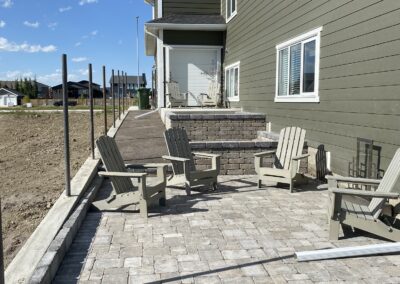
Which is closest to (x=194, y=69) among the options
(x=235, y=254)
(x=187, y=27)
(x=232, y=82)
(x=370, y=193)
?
(x=187, y=27)

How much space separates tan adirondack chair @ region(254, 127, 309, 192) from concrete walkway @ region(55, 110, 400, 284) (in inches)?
17.0

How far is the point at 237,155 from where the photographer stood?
7.63 meters

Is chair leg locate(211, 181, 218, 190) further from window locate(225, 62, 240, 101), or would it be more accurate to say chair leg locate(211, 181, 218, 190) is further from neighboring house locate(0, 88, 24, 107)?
neighboring house locate(0, 88, 24, 107)

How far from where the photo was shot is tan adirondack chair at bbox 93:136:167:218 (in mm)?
4961

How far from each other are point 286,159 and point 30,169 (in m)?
5.08

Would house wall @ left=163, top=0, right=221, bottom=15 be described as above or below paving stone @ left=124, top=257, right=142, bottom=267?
above

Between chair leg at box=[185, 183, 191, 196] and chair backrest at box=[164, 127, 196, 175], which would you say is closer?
chair leg at box=[185, 183, 191, 196]

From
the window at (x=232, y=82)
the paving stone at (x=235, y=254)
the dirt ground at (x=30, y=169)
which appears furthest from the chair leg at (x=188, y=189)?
the window at (x=232, y=82)

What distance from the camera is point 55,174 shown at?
7.63 meters

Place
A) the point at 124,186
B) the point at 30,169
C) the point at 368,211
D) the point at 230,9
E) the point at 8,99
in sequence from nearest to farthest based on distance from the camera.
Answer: the point at 368,211 → the point at 124,186 → the point at 30,169 → the point at 230,9 → the point at 8,99

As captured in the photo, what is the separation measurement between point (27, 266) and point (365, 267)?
2.75 m

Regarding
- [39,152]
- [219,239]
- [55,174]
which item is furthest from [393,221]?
[39,152]

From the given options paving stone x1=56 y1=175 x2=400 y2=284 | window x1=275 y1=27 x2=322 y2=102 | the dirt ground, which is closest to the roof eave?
the dirt ground

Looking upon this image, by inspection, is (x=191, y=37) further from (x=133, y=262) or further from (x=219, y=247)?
(x=133, y=262)
